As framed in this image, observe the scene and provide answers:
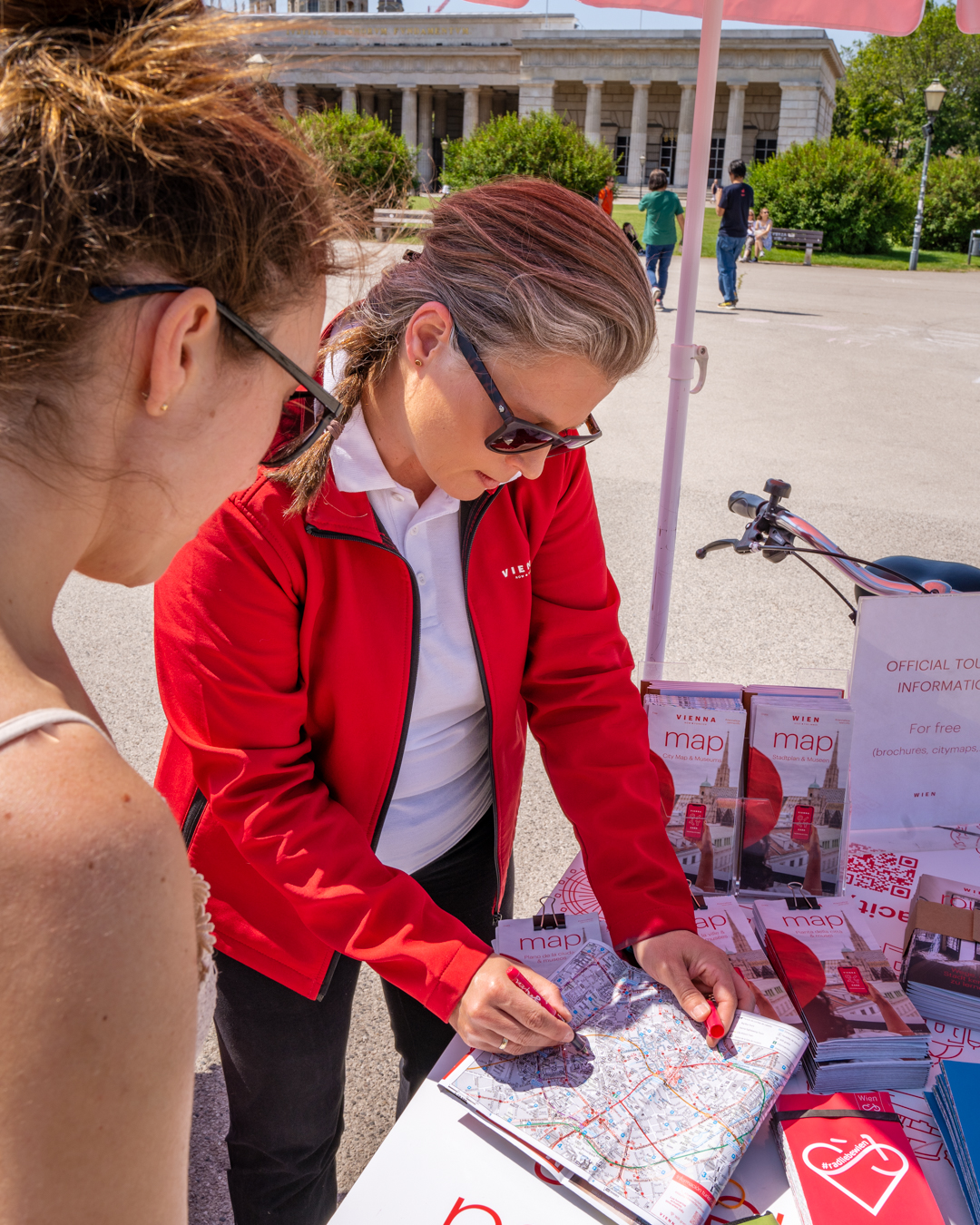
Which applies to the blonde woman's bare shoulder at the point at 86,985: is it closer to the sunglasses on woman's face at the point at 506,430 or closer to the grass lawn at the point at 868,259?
the sunglasses on woman's face at the point at 506,430

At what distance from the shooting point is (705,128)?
2170 millimetres

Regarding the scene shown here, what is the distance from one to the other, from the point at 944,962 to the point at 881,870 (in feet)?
1.20

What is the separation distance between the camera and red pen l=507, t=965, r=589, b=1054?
1189 millimetres

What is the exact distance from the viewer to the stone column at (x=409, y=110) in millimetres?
49812

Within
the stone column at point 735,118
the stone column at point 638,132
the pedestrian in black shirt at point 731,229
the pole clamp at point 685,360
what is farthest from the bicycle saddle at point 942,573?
the stone column at point 638,132

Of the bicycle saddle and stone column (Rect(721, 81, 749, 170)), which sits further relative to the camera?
stone column (Rect(721, 81, 749, 170))

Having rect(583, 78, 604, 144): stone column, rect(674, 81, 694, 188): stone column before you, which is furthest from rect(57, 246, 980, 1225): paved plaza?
rect(583, 78, 604, 144): stone column

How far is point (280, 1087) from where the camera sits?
1.49 meters

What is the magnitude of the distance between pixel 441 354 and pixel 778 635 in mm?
3715

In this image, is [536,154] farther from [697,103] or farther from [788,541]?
[788,541]

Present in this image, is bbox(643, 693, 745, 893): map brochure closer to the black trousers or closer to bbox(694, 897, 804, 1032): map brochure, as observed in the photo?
bbox(694, 897, 804, 1032): map brochure

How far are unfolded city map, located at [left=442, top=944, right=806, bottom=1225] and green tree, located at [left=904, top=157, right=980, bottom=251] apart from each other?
2861 centimetres

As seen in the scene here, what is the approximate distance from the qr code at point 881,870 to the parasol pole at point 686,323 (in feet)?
2.46

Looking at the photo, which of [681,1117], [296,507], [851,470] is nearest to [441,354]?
[296,507]
